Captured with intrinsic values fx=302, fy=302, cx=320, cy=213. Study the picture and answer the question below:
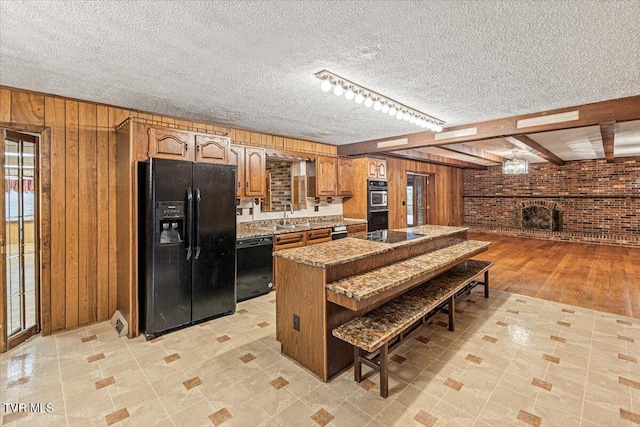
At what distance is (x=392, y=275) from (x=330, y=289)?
596 millimetres

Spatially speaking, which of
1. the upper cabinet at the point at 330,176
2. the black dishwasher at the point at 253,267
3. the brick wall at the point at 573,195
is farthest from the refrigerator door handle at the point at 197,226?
the brick wall at the point at 573,195

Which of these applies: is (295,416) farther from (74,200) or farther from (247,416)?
(74,200)

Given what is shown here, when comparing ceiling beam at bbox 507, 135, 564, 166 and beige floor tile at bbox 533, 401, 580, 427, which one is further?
ceiling beam at bbox 507, 135, 564, 166

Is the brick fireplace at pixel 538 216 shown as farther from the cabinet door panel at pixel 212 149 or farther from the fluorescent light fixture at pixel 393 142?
the cabinet door panel at pixel 212 149

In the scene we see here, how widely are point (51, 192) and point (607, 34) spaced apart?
4657 mm

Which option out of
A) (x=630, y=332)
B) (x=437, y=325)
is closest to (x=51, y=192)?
(x=437, y=325)

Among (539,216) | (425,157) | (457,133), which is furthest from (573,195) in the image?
(457,133)

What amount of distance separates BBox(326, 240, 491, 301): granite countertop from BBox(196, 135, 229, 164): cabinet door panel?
2.05 metres

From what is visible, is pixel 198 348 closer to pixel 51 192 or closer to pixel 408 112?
pixel 51 192

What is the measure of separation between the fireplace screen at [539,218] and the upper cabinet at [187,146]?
9.56m

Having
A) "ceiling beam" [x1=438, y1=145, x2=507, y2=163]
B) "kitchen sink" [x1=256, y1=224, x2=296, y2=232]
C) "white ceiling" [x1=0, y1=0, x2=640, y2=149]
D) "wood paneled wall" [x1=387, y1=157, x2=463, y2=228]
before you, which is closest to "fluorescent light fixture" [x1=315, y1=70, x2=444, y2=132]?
"white ceiling" [x1=0, y1=0, x2=640, y2=149]

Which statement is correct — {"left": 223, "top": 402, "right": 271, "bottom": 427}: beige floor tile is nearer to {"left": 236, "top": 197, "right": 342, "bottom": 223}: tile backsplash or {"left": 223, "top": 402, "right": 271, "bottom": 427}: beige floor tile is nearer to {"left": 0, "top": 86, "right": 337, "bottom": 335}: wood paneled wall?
{"left": 0, "top": 86, "right": 337, "bottom": 335}: wood paneled wall

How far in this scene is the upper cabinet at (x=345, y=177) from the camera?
19.0ft

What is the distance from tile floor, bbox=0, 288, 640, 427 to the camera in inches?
75.7
